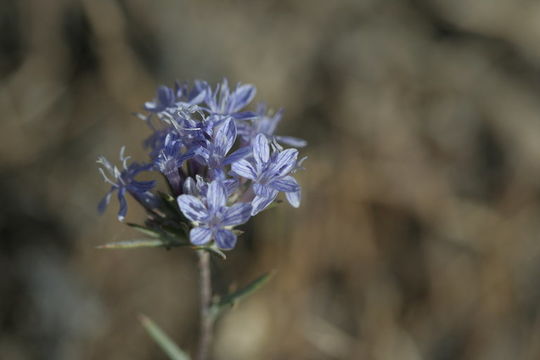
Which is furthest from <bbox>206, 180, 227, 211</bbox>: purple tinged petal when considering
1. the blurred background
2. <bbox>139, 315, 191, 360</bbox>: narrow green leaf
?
the blurred background

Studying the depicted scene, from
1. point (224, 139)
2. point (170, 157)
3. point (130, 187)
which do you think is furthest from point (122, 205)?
point (224, 139)

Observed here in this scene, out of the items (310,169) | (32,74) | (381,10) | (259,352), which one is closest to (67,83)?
(32,74)

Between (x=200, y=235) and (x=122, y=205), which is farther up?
(x=200, y=235)

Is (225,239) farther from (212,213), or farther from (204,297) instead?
(204,297)

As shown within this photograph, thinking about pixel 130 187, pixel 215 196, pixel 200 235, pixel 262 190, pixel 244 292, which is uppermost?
pixel 262 190

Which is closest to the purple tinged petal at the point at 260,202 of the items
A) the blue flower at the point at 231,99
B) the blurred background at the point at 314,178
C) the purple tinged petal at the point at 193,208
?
the purple tinged petal at the point at 193,208

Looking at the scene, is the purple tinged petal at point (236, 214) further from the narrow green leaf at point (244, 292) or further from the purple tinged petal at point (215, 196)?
the narrow green leaf at point (244, 292)

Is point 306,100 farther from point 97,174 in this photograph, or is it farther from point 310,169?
point 97,174
